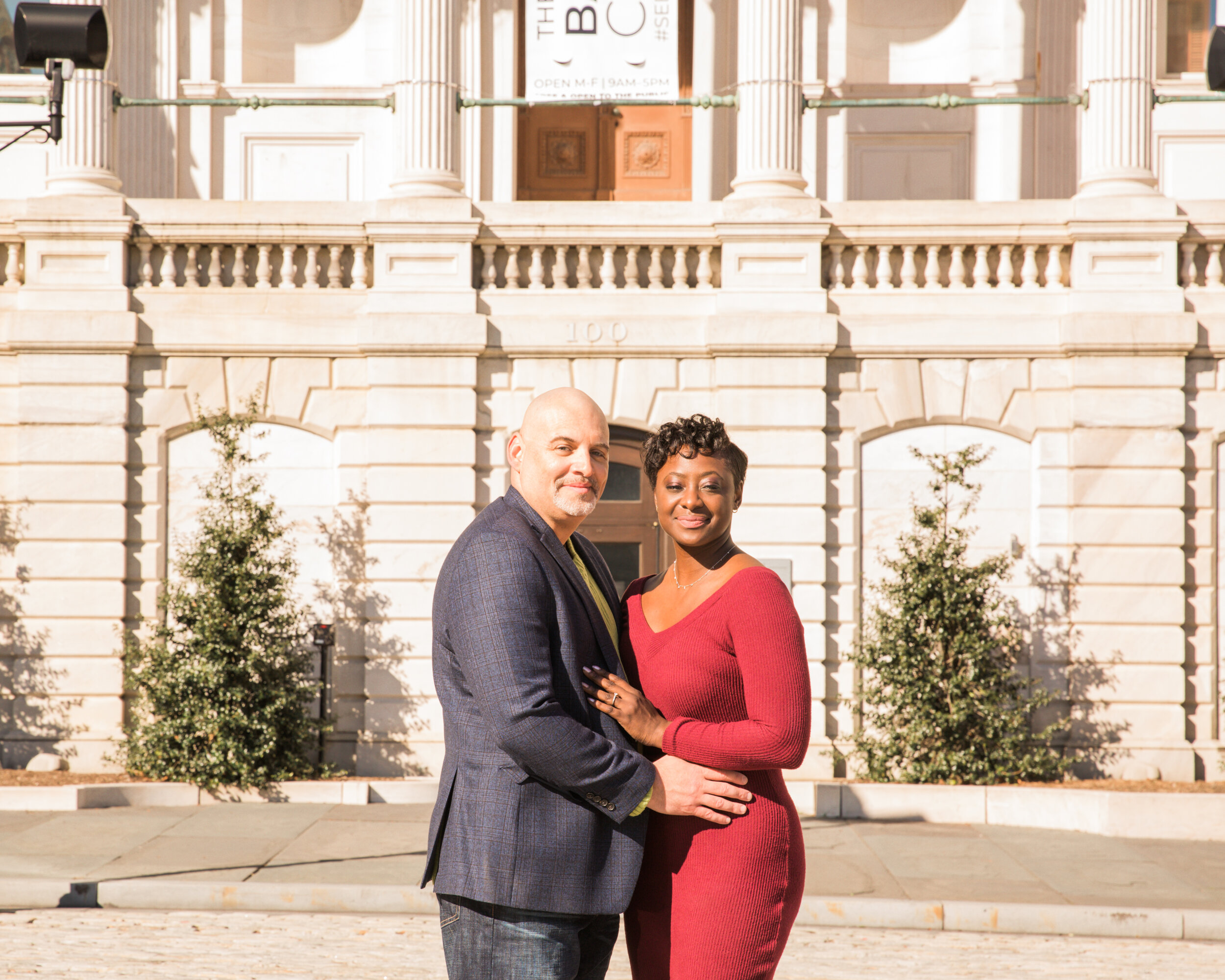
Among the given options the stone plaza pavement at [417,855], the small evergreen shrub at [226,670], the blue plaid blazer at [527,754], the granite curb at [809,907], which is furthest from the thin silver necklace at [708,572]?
the small evergreen shrub at [226,670]

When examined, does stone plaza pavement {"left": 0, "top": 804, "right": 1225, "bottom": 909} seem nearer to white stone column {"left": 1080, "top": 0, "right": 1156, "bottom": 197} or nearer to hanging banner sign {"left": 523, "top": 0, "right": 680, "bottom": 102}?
white stone column {"left": 1080, "top": 0, "right": 1156, "bottom": 197}

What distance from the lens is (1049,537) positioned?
13.0 meters

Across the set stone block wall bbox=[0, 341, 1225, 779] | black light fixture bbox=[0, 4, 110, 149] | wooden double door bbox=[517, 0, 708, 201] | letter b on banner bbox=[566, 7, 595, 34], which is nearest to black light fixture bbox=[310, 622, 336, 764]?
stone block wall bbox=[0, 341, 1225, 779]

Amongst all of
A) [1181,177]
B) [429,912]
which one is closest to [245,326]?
[429,912]

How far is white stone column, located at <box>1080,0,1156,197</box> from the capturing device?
1328cm

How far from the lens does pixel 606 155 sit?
17.1 metres

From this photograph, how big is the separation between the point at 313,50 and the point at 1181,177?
11935 millimetres

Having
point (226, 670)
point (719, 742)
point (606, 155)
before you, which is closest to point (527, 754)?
point (719, 742)

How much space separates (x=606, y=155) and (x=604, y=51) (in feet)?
13.6

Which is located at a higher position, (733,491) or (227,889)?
(733,491)

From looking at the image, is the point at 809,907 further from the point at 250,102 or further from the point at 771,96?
the point at 250,102

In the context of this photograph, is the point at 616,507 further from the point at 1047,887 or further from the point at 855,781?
the point at 1047,887

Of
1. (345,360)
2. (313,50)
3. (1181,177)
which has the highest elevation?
(313,50)

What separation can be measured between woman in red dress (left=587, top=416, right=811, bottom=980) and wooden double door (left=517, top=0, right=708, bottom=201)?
46.9ft
